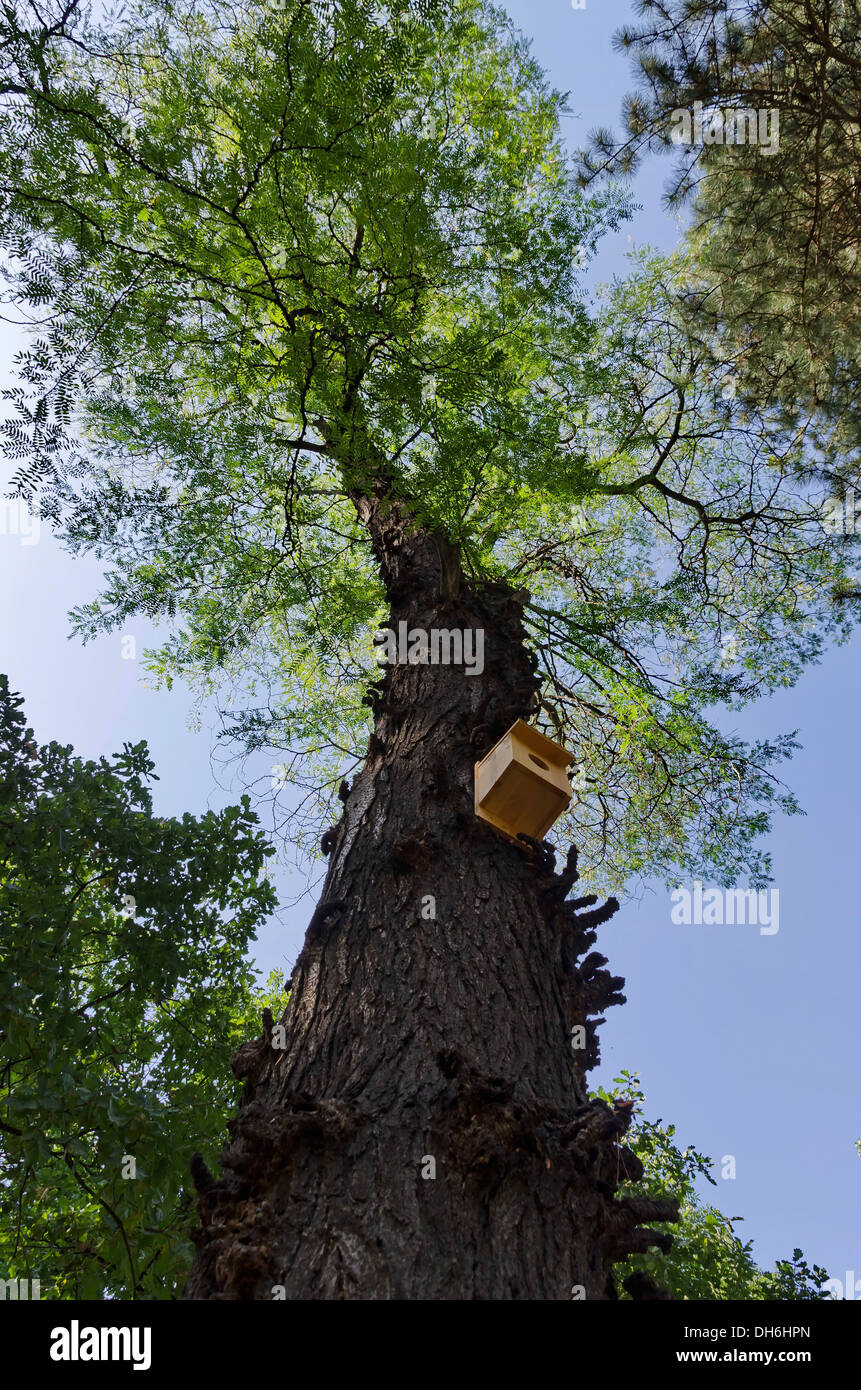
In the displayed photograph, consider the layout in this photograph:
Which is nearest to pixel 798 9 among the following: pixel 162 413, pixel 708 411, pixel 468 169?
pixel 708 411

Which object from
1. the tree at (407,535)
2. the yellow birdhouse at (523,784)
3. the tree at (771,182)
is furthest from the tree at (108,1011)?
the tree at (771,182)

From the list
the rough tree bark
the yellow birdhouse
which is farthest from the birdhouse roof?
the rough tree bark

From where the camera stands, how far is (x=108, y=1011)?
4598 millimetres

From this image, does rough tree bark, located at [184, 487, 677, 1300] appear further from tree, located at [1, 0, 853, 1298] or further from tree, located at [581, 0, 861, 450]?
tree, located at [581, 0, 861, 450]

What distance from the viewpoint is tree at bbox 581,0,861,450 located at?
545 centimetres

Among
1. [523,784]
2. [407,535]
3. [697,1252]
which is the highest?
[407,535]

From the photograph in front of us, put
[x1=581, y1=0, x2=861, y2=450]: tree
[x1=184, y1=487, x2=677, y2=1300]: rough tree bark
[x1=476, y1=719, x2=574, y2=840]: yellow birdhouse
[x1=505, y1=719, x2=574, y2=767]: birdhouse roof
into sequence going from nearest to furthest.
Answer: [x1=184, y1=487, x2=677, y2=1300]: rough tree bark, [x1=476, y1=719, x2=574, y2=840]: yellow birdhouse, [x1=505, y1=719, x2=574, y2=767]: birdhouse roof, [x1=581, y1=0, x2=861, y2=450]: tree

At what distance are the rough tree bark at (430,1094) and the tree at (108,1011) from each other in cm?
140

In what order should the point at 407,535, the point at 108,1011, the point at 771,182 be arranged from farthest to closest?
the point at 771,182, the point at 407,535, the point at 108,1011

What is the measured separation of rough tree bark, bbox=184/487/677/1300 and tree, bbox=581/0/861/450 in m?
4.43

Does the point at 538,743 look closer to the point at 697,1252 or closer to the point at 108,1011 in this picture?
the point at 108,1011

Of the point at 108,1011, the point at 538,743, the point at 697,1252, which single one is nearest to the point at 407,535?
the point at 538,743

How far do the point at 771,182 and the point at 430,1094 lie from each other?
653cm
